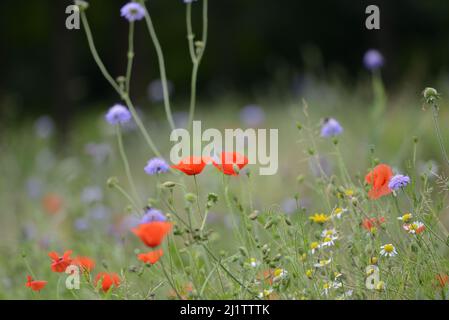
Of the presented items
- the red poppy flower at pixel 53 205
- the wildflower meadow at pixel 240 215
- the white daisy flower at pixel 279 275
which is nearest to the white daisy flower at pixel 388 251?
the wildflower meadow at pixel 240 215

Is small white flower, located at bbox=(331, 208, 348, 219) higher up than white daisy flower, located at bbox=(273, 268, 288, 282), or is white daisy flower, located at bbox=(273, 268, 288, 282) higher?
small white flower, located at bbox=(331, 208, 348, 219)

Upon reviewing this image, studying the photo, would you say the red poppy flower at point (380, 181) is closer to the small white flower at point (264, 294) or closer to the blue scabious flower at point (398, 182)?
the blue scabious flower at point (398, 182)

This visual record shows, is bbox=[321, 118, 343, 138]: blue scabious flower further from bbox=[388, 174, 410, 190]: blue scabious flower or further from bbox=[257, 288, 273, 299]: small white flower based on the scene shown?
bbox=[257, 288, 273, 299]: small white flower

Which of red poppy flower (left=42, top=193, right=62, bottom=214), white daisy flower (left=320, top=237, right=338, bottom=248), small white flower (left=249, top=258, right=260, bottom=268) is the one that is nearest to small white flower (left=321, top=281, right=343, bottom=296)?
white daisy flower (left=320, top=237, right=338, bottom=248)

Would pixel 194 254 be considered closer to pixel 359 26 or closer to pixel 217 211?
pixel 217 211

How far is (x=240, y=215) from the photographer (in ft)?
7.54

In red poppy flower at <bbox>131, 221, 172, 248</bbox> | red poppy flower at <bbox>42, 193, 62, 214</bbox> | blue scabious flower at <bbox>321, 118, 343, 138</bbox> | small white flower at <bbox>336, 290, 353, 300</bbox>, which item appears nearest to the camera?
red poppy flower at <bbox>131, 221, 172, 248</bbox>

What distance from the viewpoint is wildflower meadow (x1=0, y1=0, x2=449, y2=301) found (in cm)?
198

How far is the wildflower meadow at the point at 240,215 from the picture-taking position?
1979 mm

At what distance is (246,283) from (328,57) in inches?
661

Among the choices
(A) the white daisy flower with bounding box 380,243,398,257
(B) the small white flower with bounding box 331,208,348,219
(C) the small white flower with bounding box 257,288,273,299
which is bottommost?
(C) the small white flower with bounding box 257,288,273,299

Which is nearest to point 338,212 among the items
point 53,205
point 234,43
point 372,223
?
point 372,223

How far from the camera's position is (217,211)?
15.2 feet
